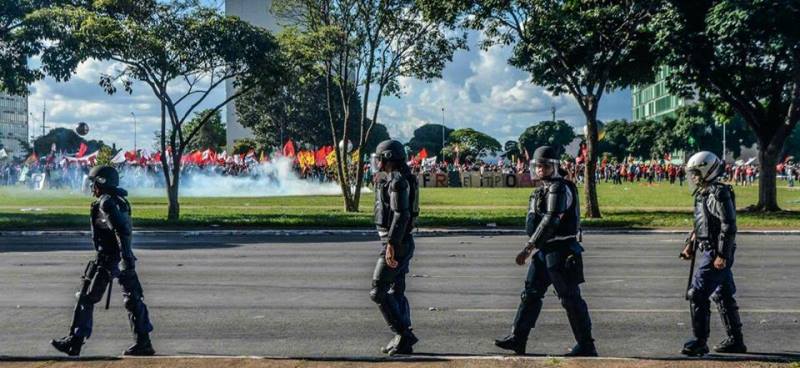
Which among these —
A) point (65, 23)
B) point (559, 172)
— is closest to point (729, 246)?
point (559, 172)

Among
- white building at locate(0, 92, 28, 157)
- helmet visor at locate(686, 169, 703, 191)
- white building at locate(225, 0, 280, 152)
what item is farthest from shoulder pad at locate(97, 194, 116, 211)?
white building at locate(0, 92, 28, 157)

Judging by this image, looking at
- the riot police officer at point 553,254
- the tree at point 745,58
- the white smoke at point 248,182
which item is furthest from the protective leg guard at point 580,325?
the white smoke at point 248,182

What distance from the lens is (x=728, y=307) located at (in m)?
6.88

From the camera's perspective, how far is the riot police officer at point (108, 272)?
675 centimetres

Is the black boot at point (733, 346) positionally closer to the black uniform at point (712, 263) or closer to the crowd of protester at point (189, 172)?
the black uniform at point (712, 263)

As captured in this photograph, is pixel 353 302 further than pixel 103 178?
Yes

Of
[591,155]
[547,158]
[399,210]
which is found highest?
[591,155]

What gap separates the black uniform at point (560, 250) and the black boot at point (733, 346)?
1.10 metres

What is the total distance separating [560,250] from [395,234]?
4.04ft

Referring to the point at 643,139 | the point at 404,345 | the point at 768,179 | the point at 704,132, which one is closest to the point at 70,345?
the point at 404,345

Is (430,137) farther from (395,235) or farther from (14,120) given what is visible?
(395,235)

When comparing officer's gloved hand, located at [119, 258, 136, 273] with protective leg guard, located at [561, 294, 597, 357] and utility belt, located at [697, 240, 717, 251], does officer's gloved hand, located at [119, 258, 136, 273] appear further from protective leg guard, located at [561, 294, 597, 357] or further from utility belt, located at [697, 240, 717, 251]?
utility belt, located at [697, 240, 717, 251]

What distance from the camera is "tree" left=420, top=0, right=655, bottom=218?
2344 cm

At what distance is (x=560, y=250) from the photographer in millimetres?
6617
